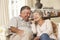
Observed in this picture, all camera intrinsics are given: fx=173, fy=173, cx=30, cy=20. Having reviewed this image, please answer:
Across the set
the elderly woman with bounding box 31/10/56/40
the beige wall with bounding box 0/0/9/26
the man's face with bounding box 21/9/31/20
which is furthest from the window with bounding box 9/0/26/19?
the elderly woman with bounding box 31/10/56/40

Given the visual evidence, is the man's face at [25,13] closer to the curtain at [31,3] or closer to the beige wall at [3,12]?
the curtain at [31,3]

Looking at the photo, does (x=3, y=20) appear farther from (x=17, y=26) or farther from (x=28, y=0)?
(x=17, y=26)

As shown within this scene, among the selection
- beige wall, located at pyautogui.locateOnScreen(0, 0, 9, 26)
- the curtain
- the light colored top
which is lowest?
→ the light colored top

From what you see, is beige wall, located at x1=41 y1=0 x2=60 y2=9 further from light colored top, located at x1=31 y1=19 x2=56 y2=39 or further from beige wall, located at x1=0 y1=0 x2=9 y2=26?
light colored top, located at x1=31 y1=19 x2=56 y2=39

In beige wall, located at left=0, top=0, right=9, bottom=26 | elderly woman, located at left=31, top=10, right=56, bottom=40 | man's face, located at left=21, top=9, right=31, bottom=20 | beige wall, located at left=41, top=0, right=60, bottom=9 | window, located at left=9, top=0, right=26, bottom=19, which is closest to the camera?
elderly woman, located at left=31, top=10, right=56, bottom=40

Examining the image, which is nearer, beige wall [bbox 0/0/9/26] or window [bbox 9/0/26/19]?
window [bbox 9/0/26/19]

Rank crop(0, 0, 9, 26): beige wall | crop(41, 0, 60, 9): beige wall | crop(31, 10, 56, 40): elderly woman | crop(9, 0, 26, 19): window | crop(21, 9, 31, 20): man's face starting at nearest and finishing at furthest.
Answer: crop(31, 10, 56, 40): elderly woman → crop(21, 9, 31, 20): man's face → crop(9, 0, 26, 19): window → crop(0, 0, 9, 26): beige wall → crop(41, 0, 60, 9): beige wall

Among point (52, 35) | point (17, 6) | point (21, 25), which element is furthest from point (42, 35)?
point (17, 6)

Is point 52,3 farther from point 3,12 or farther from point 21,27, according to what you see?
point 21,27

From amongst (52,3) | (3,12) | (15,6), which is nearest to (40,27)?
(15,6)

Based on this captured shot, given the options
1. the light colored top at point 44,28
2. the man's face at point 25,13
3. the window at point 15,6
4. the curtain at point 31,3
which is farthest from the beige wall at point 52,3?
the light colored top at point 44,28

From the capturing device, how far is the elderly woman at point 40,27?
258 cm

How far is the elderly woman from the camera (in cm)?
258

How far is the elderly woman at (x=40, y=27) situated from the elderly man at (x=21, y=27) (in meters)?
0.11
